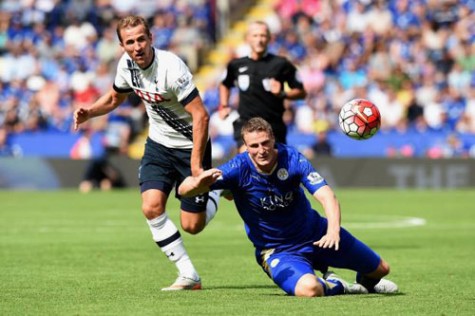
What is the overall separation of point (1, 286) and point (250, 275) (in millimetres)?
2533

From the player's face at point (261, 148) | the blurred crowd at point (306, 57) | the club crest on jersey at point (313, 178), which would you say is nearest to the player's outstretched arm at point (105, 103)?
the player's face at point (261, 148)

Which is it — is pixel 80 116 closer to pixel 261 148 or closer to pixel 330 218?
pixel 261 148

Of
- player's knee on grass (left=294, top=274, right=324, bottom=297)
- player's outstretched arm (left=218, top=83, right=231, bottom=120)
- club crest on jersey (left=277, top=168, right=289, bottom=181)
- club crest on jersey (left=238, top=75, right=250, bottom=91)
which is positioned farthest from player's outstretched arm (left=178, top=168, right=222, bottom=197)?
club crest on jersey (left=238, top=75, right=250, bottom=91)

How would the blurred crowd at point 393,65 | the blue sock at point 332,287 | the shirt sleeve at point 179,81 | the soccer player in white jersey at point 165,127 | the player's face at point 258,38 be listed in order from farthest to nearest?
the blurred crowd at point 393,65 → the player's face at point 258,38 → the shirt sleeve at point 179,81 → the soccer player in white jersey at point 165,127 → the blue sock at point 332,287

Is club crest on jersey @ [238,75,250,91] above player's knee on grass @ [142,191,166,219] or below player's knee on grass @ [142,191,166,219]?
above

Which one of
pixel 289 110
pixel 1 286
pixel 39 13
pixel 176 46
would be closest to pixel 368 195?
pixel 289 110

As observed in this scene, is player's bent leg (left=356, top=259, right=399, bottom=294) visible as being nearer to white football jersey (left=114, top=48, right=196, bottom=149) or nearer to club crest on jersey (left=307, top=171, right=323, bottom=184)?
club crest on jersey (left=307, top=171, right=323, bottom=184)

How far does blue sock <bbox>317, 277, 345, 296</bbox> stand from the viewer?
890 cm

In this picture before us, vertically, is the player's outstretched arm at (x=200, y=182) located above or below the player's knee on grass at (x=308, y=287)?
above

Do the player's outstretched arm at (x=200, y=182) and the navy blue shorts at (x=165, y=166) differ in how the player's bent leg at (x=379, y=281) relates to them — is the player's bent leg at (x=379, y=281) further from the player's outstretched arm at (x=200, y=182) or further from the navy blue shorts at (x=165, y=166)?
the navy blue shorts at (x=165, y=166)

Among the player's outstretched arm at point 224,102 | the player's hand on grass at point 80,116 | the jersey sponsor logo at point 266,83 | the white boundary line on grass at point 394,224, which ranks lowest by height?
the white boundary line on grass at point 394,224

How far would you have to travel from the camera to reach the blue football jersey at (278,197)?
8.80 meters

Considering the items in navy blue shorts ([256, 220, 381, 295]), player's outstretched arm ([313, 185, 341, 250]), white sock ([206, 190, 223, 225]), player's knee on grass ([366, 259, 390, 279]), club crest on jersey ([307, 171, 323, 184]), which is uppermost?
club crest on jersey ([307, 171, 323, 184])

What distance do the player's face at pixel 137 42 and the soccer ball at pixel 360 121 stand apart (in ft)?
5.82
